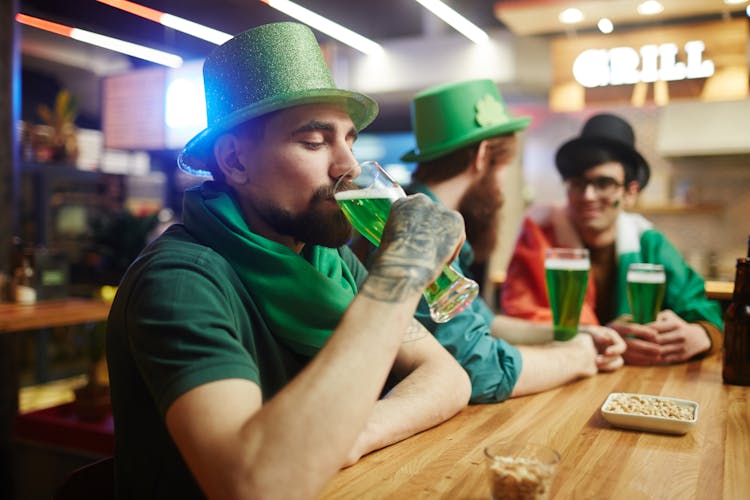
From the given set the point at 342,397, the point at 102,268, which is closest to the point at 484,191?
the point at 342,397

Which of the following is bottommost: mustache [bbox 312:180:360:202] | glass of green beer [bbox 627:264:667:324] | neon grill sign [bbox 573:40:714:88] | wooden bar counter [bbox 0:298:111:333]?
wooden bar counter [bbox 0:298:111:333]

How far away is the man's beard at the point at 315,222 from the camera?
4.13 feet

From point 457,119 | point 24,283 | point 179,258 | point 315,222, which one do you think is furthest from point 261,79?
point 24,283

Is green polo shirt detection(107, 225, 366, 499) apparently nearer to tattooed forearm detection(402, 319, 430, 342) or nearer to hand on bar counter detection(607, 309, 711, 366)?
tattooed forearm detection(402, 319, 430, 342)

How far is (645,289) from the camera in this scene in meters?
1.86

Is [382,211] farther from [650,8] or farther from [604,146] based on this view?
[650,8]

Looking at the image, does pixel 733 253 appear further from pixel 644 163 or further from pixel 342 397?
pixel 342 397

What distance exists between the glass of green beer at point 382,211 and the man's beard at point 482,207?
1031 mm

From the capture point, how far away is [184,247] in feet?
3.77

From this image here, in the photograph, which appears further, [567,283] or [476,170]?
[476,170]

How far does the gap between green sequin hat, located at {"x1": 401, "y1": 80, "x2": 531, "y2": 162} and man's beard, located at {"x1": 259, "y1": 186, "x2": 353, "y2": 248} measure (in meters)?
0.96

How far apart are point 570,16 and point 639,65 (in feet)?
2.06

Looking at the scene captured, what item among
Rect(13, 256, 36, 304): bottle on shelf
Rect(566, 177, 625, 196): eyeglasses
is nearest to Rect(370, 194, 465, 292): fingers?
Rect(566, 177, 625, 196): eyeglasses

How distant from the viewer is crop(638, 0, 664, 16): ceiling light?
14.6 ft
